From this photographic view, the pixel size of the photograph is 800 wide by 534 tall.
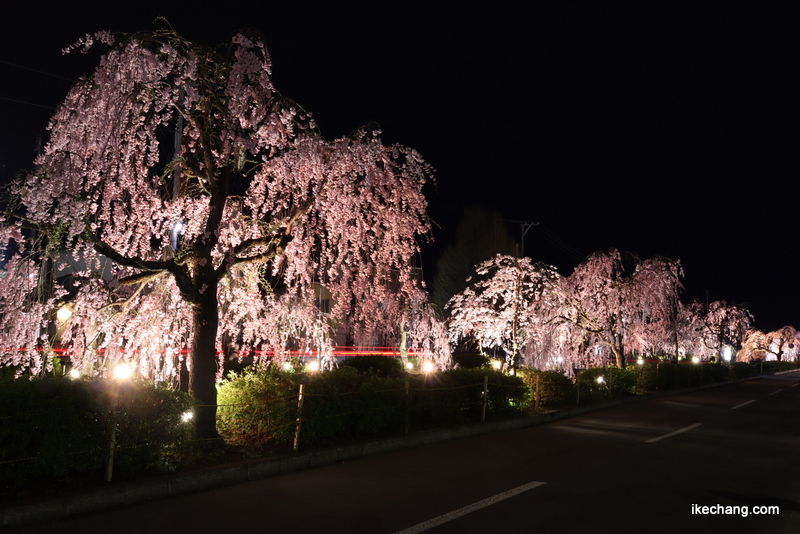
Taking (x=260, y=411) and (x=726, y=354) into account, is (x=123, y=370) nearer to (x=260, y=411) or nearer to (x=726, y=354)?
(x=260, y=411)

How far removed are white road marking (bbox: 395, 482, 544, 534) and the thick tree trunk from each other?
4399 millimetres

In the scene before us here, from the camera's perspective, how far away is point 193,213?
10438 millimetres

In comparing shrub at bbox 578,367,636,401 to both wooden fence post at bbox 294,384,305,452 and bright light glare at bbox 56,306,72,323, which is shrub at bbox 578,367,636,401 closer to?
wooden fence post at bbox 294,384,305,452

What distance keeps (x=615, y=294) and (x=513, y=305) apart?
19.8 ft

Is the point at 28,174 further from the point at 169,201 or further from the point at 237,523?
the point at 237,523

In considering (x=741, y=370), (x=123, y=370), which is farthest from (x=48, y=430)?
(x=741, y=370)

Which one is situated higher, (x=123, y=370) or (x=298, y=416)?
(x=123, y=370)

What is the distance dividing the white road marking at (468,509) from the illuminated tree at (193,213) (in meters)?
4.45

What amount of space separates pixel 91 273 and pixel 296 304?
4052mm

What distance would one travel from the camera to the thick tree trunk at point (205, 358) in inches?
366

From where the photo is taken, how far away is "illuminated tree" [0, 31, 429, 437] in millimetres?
8547

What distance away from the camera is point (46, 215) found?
762cm

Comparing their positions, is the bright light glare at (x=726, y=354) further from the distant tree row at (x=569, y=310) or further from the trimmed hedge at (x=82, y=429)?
the trimmed hedge at (x=82, y=429)

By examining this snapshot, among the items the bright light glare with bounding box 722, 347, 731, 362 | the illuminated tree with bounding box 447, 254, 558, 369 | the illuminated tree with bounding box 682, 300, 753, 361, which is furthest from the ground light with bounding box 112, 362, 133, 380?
the bright light glare with bounding box 722, 347, 731, 362
